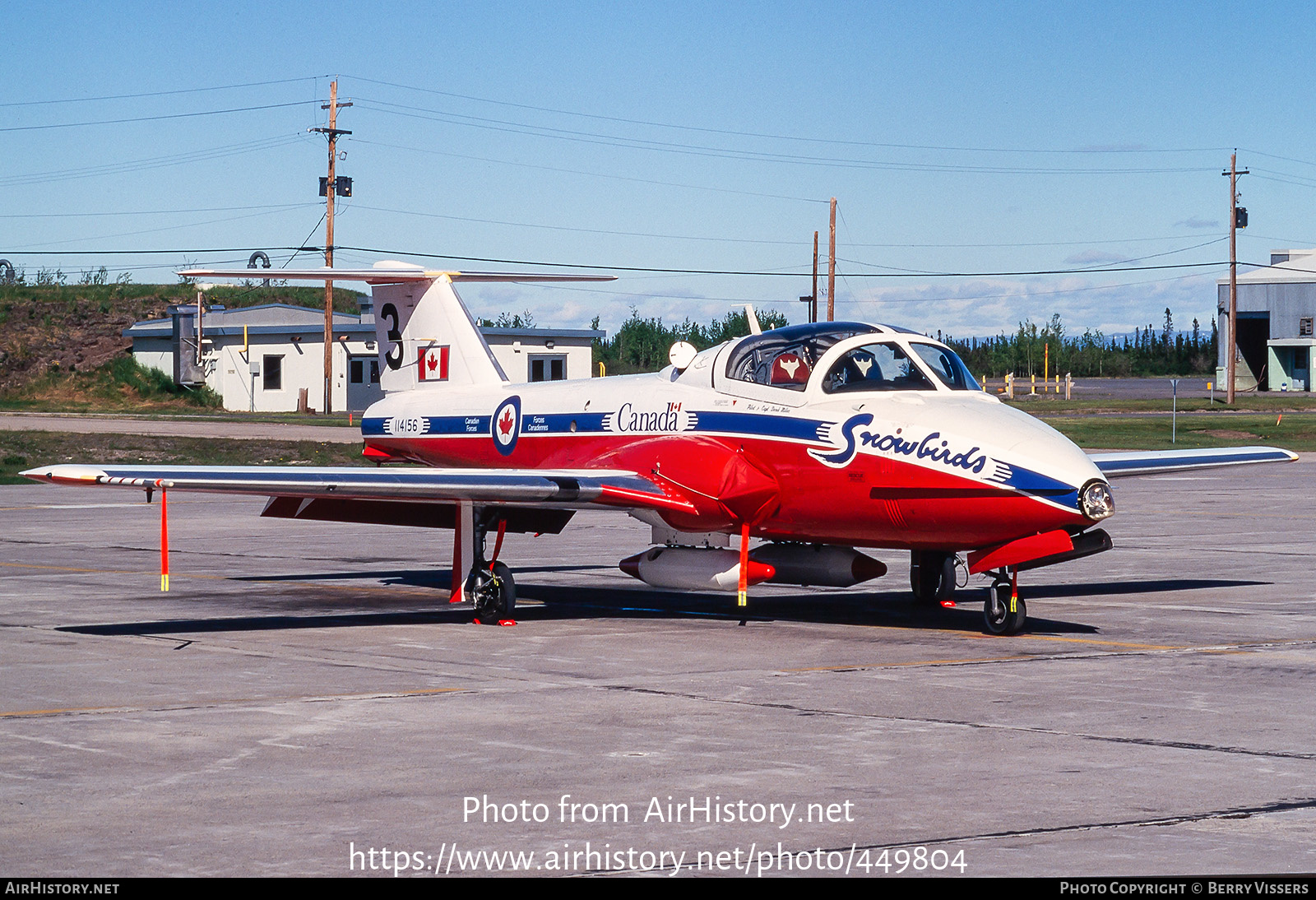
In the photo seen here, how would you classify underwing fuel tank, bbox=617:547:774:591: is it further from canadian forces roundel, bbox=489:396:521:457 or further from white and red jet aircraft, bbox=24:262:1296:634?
canadian forces roundel, bbox=489:396:521:457

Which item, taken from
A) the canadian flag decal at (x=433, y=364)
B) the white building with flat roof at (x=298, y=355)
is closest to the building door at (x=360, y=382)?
the white building with flat roof at (x=298, y=355)

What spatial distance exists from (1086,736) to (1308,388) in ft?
320

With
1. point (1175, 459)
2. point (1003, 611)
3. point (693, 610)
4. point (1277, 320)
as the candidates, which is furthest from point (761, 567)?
point (1277, 320)

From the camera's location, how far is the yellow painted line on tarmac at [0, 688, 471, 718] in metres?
10.1

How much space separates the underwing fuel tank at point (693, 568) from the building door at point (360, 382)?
60.1 m

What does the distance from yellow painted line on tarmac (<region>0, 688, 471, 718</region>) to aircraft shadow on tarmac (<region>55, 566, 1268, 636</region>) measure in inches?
155

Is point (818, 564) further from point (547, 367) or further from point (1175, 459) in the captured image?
point (547, 367)

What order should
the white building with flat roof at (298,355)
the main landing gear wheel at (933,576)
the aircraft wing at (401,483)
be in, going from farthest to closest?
the white building with flat roof at (298,355)
the main landing gear wheel at (933,576)
the aircraft wing at (401,483)

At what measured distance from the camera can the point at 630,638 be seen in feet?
46.2

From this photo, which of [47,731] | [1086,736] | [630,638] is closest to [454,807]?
[47,731]

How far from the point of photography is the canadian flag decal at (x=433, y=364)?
19375mm

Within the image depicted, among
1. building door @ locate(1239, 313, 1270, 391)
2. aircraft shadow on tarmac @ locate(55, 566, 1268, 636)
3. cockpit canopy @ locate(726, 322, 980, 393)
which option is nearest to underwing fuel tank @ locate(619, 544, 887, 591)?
aircraft shadow on tarmac @ locate(55, 566, 1268, 636)

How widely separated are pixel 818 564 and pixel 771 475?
3.84ft

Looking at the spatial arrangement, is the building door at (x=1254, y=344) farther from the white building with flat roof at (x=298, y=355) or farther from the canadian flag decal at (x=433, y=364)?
the canadian flag decal at (x=433, y=364)
